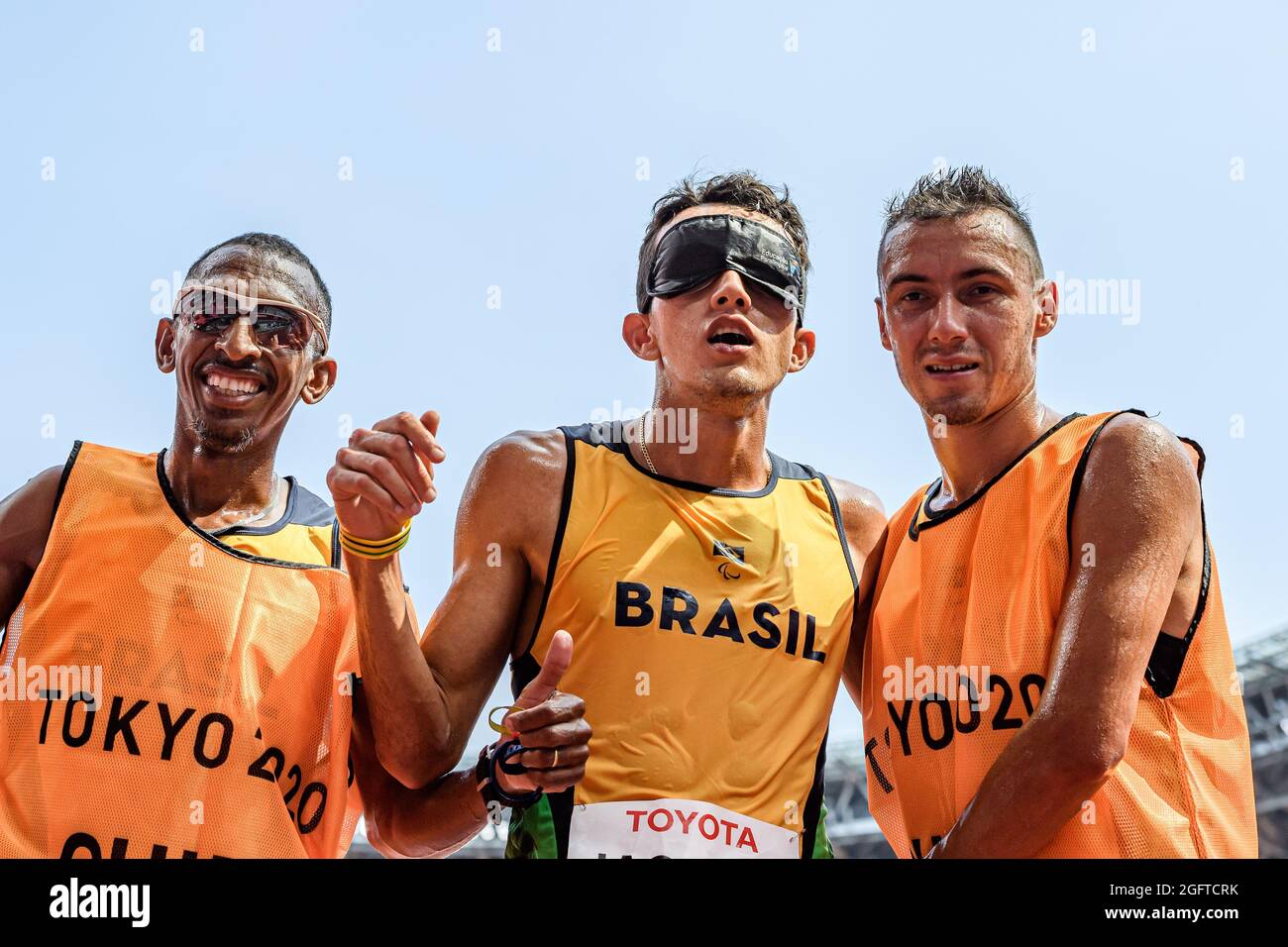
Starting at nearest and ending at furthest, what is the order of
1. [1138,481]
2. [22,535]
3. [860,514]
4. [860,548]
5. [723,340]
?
[1138,481] < [22,535] < [723,340] < [860,548] < [860,514]

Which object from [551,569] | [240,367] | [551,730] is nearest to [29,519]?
[240,367]

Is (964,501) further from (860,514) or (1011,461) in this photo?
(860,514)

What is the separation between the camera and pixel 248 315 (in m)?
4.92

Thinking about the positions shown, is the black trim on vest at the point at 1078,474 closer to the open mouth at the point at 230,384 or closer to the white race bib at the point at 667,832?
the white race bib at the point at 667,832

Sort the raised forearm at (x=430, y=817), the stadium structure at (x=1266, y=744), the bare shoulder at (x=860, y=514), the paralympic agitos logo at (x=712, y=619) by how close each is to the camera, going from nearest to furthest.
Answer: the raised forearm at (x=430, y=817) < the paralympic agitos logo at (x=712, y=619) < the bare shoulder at (x=860, y=514) < the stadium structure at (x=1266, y=744)

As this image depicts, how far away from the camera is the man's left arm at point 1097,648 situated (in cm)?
378

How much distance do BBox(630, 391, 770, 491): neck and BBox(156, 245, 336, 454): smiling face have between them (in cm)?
Answer: 145

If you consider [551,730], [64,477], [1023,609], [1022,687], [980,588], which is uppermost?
[64,477]

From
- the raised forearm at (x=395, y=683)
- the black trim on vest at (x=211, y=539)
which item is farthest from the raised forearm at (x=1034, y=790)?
the black trim on vest at (x=211, y=539)

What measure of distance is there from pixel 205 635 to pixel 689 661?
5.88 ft

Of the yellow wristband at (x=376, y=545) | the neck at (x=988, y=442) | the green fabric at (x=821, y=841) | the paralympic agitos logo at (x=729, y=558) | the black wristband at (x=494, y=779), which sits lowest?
the green fabric at (x=821, y=841)

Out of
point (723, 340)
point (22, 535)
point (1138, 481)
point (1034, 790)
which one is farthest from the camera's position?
point (723, 340)
